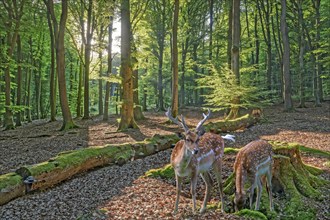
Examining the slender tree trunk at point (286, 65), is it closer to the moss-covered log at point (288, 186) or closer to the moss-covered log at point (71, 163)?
the moss-covered log at point (71, 163)

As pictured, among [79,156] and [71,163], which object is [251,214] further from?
[79,156]

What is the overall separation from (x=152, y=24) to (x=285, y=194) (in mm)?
25151

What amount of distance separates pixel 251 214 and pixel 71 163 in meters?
4.58

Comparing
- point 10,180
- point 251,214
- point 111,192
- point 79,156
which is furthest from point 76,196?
point 251,214

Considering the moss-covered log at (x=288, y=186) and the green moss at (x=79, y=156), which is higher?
the green moss at (x=79, y=156)

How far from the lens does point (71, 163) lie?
7805mm

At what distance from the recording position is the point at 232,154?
8.77m

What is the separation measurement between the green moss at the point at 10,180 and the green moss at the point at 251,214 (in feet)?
14.1

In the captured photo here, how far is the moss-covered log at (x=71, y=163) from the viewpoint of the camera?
251 inches

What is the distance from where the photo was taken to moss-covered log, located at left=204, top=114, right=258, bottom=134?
1386cm

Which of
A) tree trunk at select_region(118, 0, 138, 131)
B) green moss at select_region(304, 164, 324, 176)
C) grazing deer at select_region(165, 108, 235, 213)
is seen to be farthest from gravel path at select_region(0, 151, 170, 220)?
tree trunk at select_region(118, 0, 138, 131)

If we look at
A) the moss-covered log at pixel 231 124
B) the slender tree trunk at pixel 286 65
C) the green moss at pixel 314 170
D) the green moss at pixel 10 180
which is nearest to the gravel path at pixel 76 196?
the green moss at pixel 10 180

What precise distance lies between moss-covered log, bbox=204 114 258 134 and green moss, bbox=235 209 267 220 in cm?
839

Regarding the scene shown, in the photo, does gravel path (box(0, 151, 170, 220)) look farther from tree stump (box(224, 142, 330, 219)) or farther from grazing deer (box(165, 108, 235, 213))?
tree stump (box(224, 142, 330, 219))
